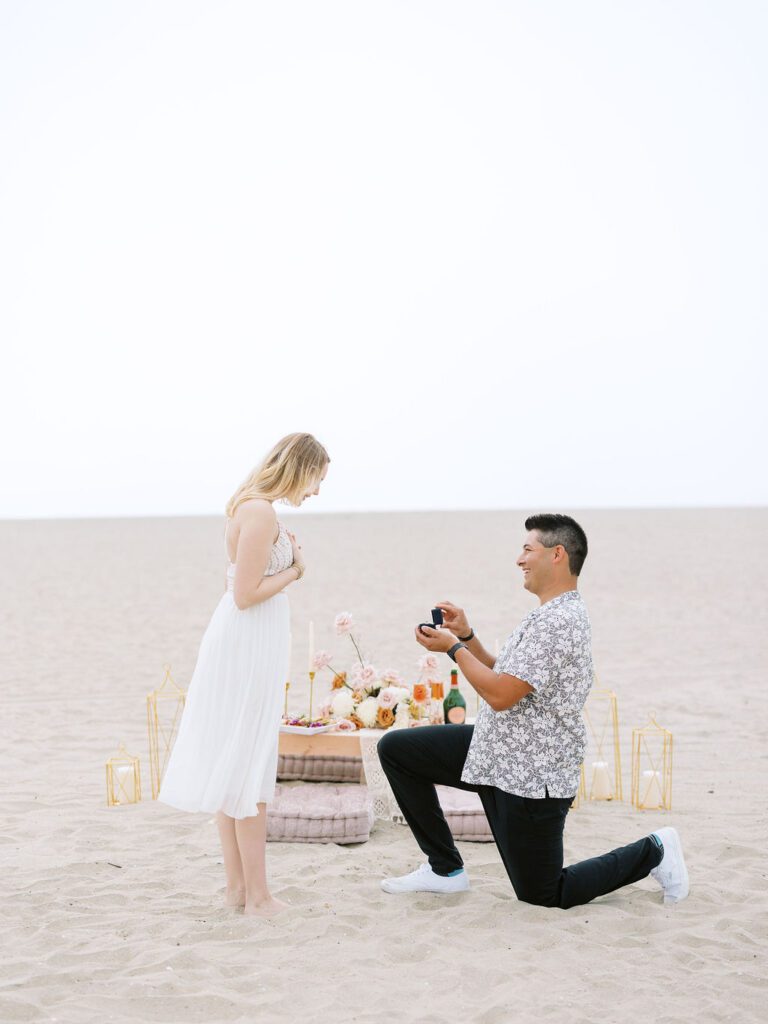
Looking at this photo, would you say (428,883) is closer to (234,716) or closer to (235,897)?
(235,897)

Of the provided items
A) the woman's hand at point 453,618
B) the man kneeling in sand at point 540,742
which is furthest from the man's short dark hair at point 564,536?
the woman's hand at point 453,618

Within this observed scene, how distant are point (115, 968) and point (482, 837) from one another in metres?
2.04

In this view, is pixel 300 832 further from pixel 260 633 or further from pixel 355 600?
pixel 355 600

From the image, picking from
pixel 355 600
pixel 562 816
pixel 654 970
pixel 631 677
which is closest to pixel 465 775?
pixel 562 816

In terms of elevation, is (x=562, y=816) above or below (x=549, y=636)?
below

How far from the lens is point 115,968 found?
12.0 ft

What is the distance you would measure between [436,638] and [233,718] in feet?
2.78

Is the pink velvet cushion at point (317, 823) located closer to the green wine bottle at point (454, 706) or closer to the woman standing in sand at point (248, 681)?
the green wine bottle at point (454, 706)

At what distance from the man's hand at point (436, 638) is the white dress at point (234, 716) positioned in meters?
0.57

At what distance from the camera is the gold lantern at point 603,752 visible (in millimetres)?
6238

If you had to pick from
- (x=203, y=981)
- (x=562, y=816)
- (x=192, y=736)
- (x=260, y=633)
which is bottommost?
(x=203, y=981)

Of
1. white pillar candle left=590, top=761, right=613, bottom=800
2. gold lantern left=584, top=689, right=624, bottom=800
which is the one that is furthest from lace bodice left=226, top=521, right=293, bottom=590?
white pillar candle left=590, top=761, right=613, bottom=800

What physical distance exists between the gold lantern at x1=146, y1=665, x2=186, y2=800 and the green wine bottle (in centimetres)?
169

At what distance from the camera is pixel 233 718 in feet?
13.4
